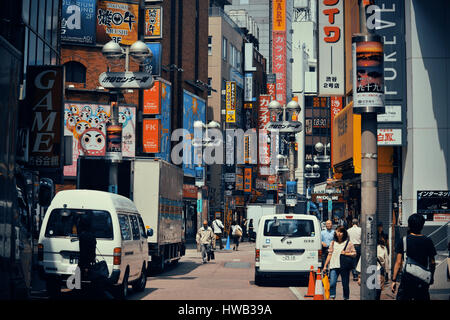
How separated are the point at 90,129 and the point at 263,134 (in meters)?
39.0

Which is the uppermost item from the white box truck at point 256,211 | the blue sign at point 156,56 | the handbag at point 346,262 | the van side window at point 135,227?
the blue sign at point 156,56

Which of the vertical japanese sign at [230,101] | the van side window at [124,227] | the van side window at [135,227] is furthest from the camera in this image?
the vertical japanese sign at [230,101]

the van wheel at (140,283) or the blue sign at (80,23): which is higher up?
the blue sign at (80,23)

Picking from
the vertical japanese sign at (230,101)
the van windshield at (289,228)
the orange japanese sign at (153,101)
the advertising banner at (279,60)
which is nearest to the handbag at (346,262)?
the van windshield at (289,228)

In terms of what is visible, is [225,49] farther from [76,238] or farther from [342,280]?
[76,238]

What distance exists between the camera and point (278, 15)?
102 meters

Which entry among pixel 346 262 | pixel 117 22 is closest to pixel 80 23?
pixel 117 22

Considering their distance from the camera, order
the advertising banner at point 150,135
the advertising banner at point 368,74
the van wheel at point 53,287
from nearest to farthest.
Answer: the advertising banner at point 368,74 < the van wheel at point 53,287 < the advertising banner at point 150,135

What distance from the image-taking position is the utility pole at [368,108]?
35.4 feet

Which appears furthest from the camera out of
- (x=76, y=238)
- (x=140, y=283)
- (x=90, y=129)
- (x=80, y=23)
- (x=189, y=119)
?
(x=189, y=119)

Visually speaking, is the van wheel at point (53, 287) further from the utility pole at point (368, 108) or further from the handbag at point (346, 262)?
the utility pole at point (368, 108)

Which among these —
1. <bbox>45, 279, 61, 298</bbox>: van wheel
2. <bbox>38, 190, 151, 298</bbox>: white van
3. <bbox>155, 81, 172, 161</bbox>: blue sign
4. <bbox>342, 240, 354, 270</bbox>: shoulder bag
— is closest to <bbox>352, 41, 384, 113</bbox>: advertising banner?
<bbox>342, 240, 354, 270</bbox>: shoulder bag

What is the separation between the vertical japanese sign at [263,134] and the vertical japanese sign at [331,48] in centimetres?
5864

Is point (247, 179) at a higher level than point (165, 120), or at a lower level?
lower
